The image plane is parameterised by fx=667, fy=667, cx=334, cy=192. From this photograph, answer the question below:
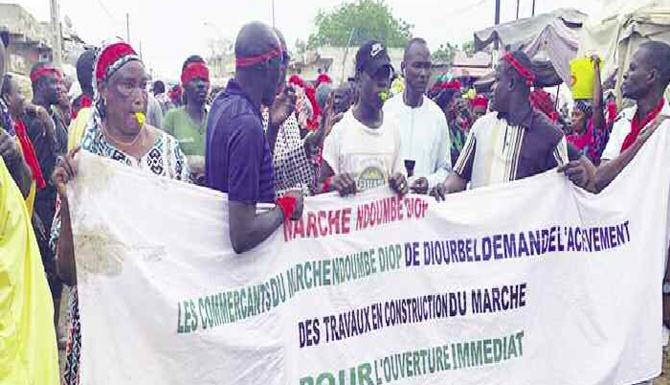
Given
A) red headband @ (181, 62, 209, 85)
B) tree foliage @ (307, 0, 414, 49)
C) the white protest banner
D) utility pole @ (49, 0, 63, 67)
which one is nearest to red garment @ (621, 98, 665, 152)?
the white protest banner

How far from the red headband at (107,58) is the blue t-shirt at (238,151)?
1.47ft

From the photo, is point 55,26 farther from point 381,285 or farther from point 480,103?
point 381,285

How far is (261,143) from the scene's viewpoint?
2.70m

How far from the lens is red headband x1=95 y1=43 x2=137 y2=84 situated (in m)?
2.78

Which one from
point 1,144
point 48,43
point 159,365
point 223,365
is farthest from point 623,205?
point 48,43

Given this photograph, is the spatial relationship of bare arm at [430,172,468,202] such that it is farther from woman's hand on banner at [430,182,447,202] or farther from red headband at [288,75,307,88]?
red headband at [288,75,307,88]

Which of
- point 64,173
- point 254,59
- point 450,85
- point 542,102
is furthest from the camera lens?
point 450,85

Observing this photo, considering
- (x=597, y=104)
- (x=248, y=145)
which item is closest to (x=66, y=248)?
(x=248, y=145)

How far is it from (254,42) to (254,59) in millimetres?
73

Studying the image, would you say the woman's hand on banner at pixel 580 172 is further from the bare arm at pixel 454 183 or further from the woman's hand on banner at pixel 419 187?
the woman's hand on banner at pixel 419 187

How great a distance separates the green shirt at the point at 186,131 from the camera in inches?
224

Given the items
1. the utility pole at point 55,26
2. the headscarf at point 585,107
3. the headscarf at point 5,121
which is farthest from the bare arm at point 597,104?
the utility pole at point 55,26

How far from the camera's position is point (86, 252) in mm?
2600

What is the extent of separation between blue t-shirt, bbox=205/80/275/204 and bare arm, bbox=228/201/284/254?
0.05 meters
